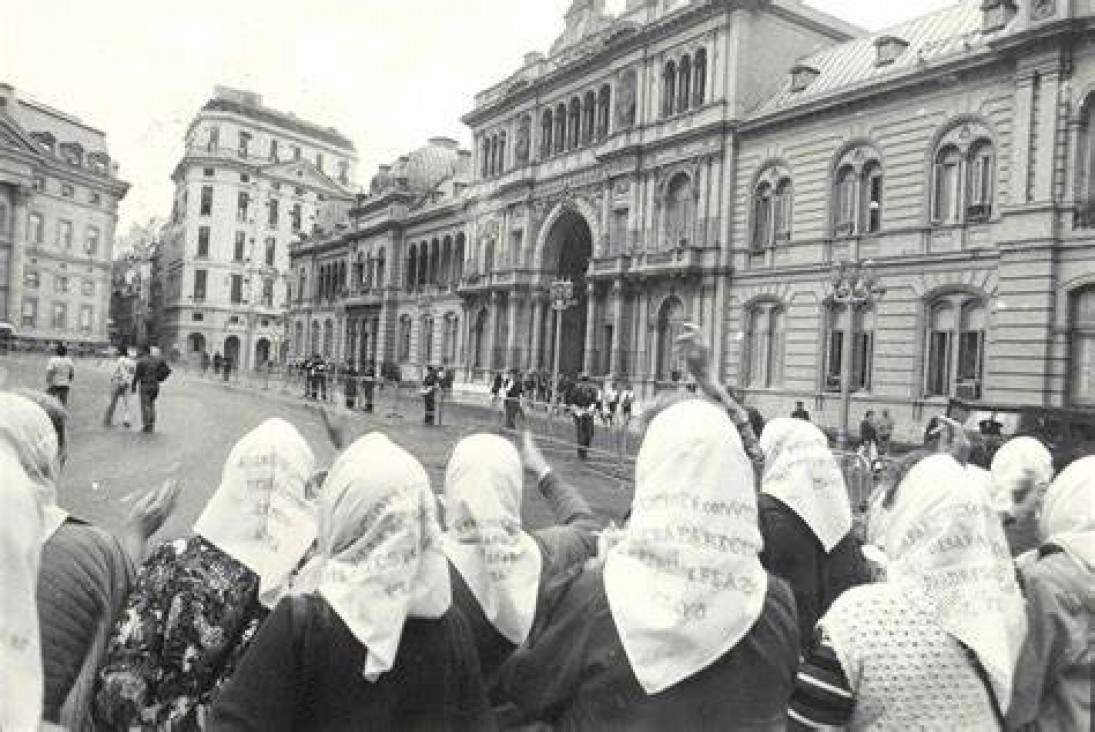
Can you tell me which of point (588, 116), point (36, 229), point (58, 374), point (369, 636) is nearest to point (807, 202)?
point (588, 116)

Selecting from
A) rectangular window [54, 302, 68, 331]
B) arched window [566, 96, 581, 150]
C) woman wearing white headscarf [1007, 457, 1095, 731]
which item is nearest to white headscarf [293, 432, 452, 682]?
woman wearing white headscarf [1007, 457, 1095, 731]

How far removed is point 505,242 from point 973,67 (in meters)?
24.7

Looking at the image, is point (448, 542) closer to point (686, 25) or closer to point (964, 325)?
point (964, 325)

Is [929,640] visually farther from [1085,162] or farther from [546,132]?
[546,132]

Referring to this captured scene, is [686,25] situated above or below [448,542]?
above

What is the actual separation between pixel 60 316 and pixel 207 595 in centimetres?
7236

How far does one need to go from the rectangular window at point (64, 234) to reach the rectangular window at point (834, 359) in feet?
196

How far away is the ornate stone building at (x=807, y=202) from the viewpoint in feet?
74.5

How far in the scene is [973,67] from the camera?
24875 mm

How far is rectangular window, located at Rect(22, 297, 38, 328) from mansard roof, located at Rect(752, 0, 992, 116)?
5393 centimetres

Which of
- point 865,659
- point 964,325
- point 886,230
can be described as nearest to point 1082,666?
point 865,659

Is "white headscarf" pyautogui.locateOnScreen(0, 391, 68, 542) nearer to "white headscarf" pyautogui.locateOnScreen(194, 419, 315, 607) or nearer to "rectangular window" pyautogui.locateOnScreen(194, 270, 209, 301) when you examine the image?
"white headscarf" pyautogui.locateOnScreen(194, 419, 315, 607)

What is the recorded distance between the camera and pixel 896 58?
95.9ft

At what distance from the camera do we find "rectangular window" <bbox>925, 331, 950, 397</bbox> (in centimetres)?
2572
